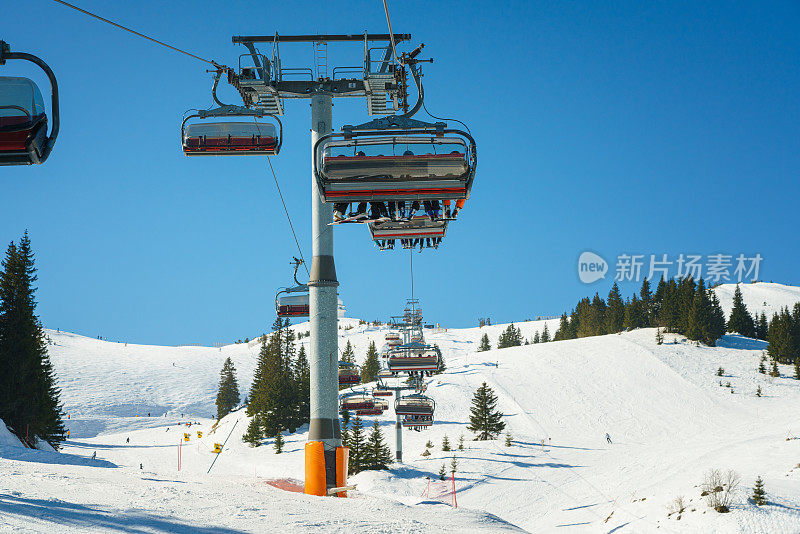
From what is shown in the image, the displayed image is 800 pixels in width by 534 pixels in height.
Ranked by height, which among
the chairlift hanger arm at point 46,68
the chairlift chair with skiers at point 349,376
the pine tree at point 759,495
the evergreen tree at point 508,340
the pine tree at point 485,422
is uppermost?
the evergreen tree at point 508,340

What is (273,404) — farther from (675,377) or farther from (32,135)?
(32,135)

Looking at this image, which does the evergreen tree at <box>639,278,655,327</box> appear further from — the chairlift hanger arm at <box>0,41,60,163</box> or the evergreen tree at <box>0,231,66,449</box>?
the chairlift hanger arm at <box>0,41,60,163</box>

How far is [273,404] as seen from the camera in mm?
54469

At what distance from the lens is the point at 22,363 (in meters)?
38.2

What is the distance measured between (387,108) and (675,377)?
64106mm

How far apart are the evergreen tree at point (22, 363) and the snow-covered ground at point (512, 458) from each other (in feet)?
11.8

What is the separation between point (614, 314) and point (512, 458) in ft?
260

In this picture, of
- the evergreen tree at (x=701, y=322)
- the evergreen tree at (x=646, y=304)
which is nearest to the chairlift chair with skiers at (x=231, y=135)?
the evergreen tree at (x=701, y=322)

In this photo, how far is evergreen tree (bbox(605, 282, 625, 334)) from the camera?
111 m

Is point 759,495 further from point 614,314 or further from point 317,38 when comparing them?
point 614,314

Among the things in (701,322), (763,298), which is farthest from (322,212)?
(763,298)

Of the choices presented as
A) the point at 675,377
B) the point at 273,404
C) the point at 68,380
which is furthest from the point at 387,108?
the point at 68,380

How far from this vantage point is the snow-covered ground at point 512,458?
992 centimetres

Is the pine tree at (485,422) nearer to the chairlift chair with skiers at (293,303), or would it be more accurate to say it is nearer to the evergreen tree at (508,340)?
the chairlift chair with skiers at (293,303)
